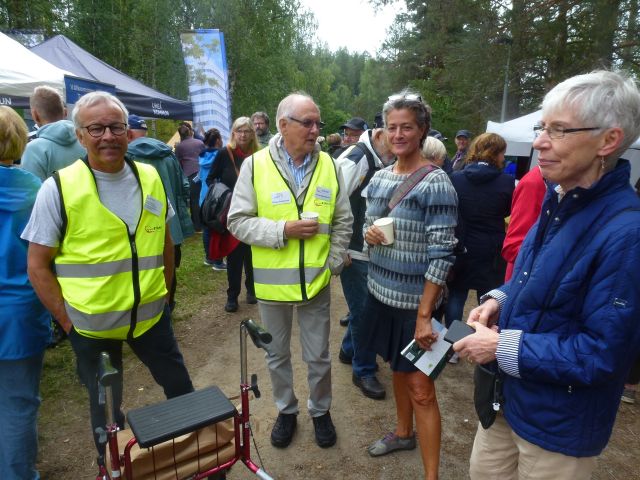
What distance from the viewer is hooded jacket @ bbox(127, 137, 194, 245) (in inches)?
184

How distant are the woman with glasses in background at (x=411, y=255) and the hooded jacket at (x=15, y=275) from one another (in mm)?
1723

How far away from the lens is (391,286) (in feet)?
7.85

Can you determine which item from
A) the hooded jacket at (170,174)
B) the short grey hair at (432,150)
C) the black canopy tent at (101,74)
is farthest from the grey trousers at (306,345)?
the black canopy tent at (101,74)

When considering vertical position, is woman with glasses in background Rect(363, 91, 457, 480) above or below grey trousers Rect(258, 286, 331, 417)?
above

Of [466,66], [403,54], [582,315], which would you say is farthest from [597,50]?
[403,54]

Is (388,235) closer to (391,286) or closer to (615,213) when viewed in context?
(391,286)

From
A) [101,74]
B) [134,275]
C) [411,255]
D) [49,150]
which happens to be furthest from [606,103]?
[101,74]

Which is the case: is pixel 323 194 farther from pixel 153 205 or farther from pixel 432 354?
pixel 432 354

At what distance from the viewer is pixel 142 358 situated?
2.39m

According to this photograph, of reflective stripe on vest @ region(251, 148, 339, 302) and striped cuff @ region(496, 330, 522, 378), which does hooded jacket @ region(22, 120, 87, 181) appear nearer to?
reflective stripe on vest @ region(251, 148, 339, 302)

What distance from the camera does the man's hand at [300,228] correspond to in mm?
2496

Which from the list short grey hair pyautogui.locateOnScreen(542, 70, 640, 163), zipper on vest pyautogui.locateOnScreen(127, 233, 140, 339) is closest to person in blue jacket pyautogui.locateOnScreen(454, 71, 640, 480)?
short grey hair pyautogui.locateOnScreen(542, 70, 640, 163)

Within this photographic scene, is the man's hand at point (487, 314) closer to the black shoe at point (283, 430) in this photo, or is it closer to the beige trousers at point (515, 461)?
the beige trousers at point (515, 461)

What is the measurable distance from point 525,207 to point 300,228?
1383 millimetres
